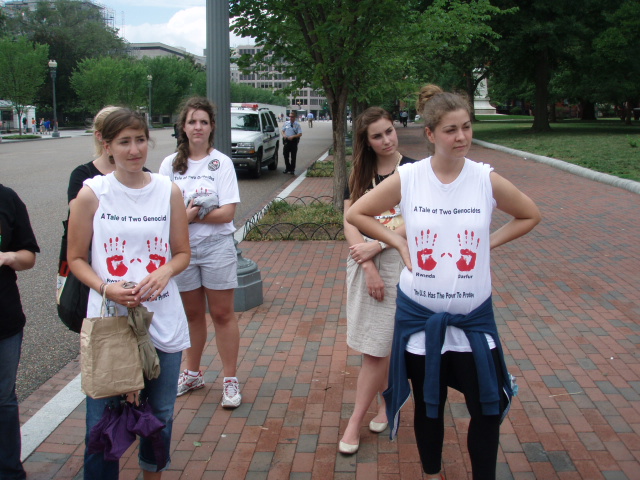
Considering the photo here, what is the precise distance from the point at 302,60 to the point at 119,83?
53712 mm

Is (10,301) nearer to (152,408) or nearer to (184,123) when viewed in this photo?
(152,408)

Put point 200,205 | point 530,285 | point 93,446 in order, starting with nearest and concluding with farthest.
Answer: point 93,446 < point 200,205 < point 530,285

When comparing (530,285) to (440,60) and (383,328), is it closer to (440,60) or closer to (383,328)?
(383,328)

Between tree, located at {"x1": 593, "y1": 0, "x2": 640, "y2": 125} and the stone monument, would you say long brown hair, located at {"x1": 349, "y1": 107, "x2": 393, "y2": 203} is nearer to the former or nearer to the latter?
tree, located at {"x1": 593, "y1": 0, "x2": 640, "y2": 125}

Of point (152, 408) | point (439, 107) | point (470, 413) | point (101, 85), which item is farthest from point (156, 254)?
point (101, 85)

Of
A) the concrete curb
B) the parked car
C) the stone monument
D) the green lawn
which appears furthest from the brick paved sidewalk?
the stone monument

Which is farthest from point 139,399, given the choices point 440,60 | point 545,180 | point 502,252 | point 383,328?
point 440,60

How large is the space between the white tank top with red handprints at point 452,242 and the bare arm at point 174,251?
37.6 inches

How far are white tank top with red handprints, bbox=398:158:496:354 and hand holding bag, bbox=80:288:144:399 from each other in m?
1.14

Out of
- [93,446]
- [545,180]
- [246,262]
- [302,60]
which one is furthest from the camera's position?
[545,180]

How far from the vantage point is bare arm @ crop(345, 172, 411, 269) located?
105 inches

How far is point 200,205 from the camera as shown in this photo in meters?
3.64

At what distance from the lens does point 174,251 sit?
279 centimetres

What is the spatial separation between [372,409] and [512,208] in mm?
1781
